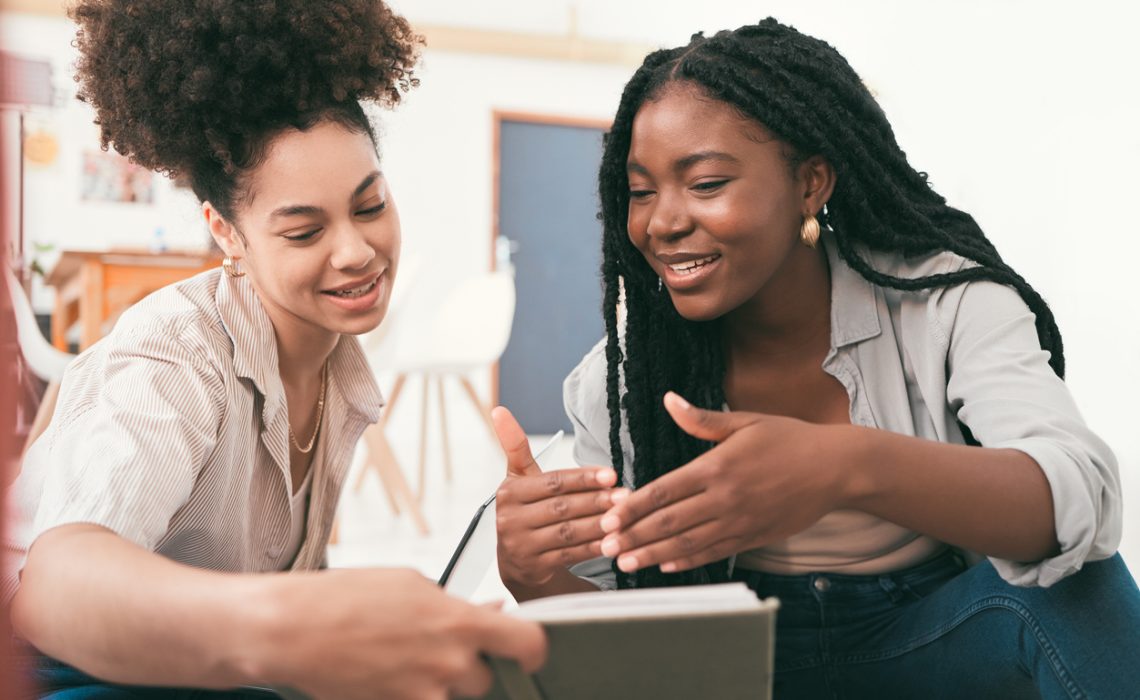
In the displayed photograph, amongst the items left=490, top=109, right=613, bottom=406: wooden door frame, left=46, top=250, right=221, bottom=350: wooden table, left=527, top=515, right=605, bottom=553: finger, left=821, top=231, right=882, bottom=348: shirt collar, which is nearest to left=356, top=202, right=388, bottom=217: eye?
left=527, top=515, right=605, bottom=553: finger

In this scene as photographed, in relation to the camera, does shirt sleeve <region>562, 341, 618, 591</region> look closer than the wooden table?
Yes

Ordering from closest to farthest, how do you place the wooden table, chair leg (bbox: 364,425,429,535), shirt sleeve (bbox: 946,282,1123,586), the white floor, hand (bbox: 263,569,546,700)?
hand (bbox: 263,569,546,700) → shirt sleeve (bbox: 946,282,1123,586) → the white floor → chair leg (bbox: 364,425,429,535) → the wooden table

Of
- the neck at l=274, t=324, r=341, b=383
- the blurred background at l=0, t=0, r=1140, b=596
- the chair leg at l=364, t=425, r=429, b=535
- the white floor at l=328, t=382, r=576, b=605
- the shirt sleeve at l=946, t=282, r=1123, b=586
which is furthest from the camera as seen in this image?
the blurred background at l=0, t=0, r=1140, b=596

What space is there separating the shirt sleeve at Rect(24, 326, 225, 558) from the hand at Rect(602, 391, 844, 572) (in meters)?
0.39

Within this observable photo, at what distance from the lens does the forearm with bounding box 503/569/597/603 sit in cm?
102

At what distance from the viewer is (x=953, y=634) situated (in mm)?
1046

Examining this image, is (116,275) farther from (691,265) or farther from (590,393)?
(691,265)

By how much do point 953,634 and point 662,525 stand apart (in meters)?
0.47

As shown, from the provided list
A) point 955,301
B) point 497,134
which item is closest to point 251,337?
point 955,301

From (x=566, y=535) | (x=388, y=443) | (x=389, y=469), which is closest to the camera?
(x=566, y=535)

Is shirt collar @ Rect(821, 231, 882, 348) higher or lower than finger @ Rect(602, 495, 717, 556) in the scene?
higher

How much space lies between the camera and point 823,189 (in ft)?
3.89

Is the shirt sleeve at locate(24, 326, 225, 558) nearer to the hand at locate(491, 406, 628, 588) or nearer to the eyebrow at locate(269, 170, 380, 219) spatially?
the eyebrow at locate(269, 170, 380, 219)

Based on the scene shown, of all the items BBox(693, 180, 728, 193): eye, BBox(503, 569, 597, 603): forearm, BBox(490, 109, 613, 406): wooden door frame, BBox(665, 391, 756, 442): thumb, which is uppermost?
BBox(490, 109, 613, 406): wooden door frame
